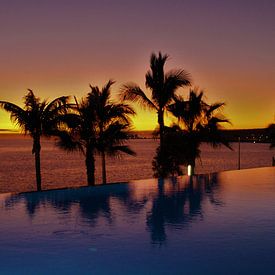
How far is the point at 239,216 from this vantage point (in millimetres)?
9438

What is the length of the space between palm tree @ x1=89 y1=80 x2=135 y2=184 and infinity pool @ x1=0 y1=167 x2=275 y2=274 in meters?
5.68

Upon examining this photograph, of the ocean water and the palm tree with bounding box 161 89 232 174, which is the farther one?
the ocean water

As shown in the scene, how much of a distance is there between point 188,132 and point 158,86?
10.3 feet

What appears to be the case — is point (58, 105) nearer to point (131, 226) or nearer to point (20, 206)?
point (20, 206)

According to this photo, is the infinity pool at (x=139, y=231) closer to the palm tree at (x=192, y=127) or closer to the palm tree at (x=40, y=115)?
the palm tree at (x=40, y=115)

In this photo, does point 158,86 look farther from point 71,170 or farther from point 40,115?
point 71,170

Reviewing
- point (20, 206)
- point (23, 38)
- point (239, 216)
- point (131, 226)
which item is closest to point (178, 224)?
point (131, 226)

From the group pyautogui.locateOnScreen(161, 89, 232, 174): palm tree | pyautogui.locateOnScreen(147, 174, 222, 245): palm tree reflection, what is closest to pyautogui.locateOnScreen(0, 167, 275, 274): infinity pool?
pyautogui.locateOnScreen(147, 174, 222, 245): palm tree reflection

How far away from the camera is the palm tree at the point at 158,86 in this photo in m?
20.7

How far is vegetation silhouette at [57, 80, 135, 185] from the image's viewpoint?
1881 centimetres

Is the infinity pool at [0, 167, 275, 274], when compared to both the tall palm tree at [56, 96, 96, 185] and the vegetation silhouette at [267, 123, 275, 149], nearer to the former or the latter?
the tall palm tree at [56, 96, 96, 185]

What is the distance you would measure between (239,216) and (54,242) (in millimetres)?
4312

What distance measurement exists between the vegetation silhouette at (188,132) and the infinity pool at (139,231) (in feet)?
25.6

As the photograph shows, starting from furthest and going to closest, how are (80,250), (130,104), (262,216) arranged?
(130,104), (262,216), (80,250)
